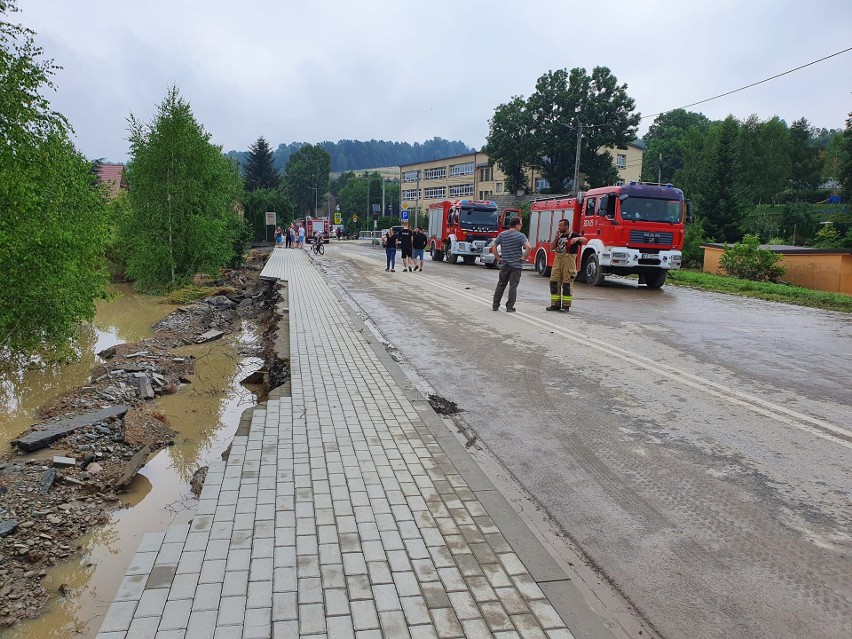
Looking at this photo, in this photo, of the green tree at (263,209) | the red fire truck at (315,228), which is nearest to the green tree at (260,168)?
the red fire truck at (315,228)

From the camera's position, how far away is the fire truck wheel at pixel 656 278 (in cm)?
1945

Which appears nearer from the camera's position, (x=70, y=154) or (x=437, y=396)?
(x=437, y=396)

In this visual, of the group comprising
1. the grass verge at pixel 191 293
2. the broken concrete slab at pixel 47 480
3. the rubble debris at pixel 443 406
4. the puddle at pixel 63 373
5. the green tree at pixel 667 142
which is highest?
the green tree at pixel 667 142

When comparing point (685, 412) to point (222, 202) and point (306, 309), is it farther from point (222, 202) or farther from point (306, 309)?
point (222, 202)

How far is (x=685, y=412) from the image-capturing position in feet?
20.7

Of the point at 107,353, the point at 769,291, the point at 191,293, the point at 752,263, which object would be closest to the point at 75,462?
the point at 107,353

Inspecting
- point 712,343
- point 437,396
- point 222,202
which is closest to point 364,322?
point 437,396

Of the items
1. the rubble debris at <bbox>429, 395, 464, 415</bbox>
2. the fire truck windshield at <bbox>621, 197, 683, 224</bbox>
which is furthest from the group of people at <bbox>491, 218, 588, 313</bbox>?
the rubble debris at <bbox>429, 395, 464, 415</bbox>

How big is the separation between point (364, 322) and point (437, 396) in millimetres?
5434

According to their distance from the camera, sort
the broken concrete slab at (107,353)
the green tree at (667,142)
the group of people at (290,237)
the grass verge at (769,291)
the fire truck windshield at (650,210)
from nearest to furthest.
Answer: the broken concrete slab at (107,353) → the grass verge at (769,291) → the fire truck windshield at (650,210) → the group of people at (290,237) → the green tree at (667,142)

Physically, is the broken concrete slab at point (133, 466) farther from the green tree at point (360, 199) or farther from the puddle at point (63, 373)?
the green tree at point (360, 199)

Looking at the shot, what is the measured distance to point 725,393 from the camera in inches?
275

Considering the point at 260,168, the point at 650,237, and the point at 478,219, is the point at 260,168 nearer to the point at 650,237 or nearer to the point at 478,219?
the point at 478,219

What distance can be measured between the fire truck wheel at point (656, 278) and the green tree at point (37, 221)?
15592mm
